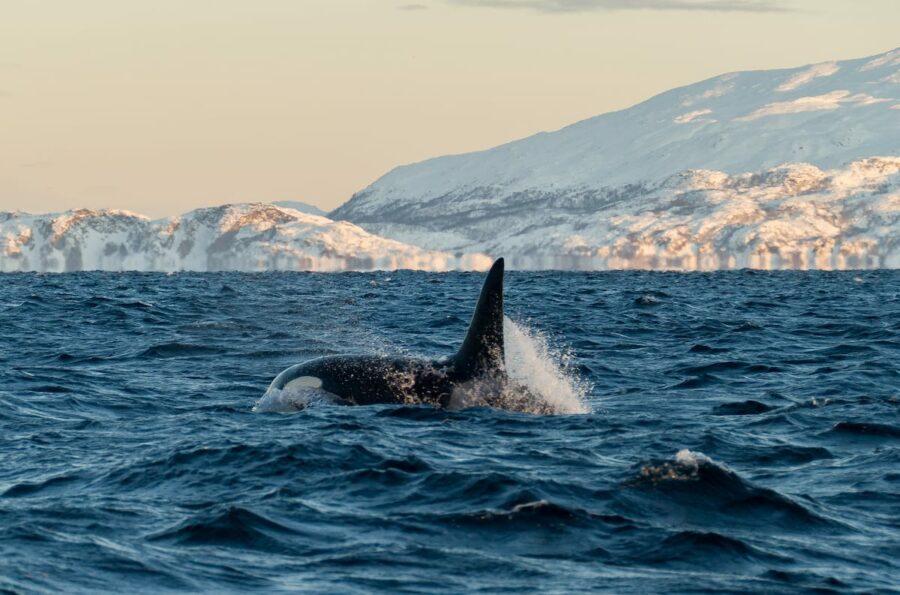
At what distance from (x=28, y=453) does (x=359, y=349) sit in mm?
16113

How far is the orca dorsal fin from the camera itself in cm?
2103

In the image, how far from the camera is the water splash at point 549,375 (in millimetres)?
22938

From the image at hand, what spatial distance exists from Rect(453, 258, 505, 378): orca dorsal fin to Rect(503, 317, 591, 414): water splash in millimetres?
877

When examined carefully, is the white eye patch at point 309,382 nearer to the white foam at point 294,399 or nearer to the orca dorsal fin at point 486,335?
the white foam at point 294,399

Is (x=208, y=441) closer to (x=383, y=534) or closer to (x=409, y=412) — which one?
(x=409, y=412)

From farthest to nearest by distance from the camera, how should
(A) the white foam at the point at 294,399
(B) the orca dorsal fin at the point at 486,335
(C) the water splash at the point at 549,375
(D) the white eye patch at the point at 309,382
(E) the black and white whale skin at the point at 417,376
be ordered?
(C) the water splash at the point at 549,375, (D) the white eye patch at the point at 309,382, (A) the white foam at the point at 294,399, (E) the black and white whale skin at the point at 417,376, (B) the orca dorsal fin at the point at 486,335

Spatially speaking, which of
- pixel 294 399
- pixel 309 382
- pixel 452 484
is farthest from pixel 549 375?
pixel 452 484

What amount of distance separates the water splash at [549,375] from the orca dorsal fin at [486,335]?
34.5 inches

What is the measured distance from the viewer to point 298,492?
16.0m

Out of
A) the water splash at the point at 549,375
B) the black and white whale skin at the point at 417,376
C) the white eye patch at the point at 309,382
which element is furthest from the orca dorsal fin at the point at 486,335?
the white eye patch at the point at 309,382

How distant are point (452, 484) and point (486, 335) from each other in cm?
538

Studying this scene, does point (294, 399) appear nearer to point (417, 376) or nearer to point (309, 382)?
point (309, 382)

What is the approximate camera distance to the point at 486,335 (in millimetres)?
21359

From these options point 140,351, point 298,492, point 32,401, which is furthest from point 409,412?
point 140,351
